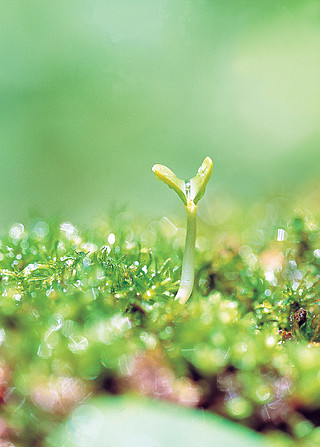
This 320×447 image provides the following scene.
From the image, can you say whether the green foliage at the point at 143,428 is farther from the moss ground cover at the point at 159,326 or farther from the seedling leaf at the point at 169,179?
the seedling leaf at the point at 169,179

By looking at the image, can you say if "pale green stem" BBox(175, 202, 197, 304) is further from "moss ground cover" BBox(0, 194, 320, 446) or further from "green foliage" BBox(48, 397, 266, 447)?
"green foliage" BBox(48, 397, 266, 447)

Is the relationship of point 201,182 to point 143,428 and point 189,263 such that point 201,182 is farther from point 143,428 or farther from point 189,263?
point 143,428

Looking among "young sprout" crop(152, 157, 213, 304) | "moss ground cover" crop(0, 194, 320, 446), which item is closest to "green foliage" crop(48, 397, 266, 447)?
"moss ground cover" crop(0, 194, 320, 446)

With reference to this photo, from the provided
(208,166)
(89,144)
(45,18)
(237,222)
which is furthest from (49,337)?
(45,18)

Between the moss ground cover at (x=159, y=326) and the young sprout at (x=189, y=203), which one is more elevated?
the young sprout at (x=189, y=203)

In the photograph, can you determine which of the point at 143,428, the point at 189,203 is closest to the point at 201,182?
the point at 189,203

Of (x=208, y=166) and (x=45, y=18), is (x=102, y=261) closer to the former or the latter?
(x=208, y=166)

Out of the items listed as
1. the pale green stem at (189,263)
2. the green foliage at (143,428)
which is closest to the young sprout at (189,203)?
the pale green stem at (189,263)

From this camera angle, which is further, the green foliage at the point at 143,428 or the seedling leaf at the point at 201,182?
the seedling leaf at the point at 201,182
